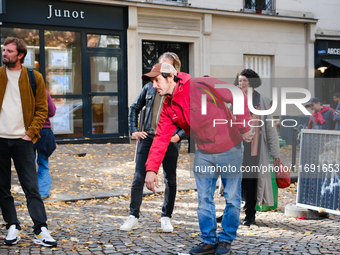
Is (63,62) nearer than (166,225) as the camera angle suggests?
No

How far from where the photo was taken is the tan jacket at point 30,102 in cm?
448

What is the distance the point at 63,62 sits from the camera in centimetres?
1337

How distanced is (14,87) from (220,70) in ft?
40.2

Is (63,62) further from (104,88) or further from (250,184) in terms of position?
(250,184)

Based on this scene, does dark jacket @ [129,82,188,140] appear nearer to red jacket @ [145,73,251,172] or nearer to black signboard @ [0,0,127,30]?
red jacket @ [145,73,251,172]

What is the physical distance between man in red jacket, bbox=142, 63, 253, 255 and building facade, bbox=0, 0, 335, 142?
9.66 metres

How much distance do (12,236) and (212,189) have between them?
6.75 ft

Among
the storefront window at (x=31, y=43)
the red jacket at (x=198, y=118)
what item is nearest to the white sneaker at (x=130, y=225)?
the red jacket at (x=198, y=118)

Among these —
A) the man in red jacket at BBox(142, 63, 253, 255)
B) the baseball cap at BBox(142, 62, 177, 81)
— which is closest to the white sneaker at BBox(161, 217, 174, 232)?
the man in red jacket at BBox(142, 63, 253, 255)

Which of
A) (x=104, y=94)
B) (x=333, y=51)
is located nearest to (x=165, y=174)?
(x=104, y=94)

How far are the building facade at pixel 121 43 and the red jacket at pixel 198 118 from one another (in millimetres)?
9647

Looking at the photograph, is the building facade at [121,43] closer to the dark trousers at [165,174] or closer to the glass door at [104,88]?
the glass door at [104,88]

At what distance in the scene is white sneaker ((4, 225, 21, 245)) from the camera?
4412 mm

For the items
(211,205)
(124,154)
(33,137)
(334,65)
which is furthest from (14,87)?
(334,65)
